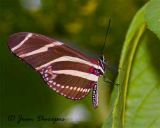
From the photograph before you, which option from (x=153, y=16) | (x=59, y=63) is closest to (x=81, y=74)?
(x=59, y=63)

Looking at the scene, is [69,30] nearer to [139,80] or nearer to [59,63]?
[59,63]

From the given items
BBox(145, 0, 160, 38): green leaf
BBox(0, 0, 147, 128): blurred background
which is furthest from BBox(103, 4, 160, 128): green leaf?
BBox(0, 0, 147, 128): blurred background

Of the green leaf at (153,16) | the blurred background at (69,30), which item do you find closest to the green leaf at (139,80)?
the green leaf at (153,16)

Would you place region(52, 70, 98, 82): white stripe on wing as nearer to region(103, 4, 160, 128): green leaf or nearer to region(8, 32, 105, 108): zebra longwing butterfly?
region(8, 32, 105, 108): zebra longwing butterfly

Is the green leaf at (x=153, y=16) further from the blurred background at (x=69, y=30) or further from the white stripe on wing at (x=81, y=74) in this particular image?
the blurred background at (x=69, y=30)

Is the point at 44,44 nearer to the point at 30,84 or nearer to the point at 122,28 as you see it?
the point at 30,84

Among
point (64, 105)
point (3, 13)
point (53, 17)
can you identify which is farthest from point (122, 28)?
point (64, 105)
